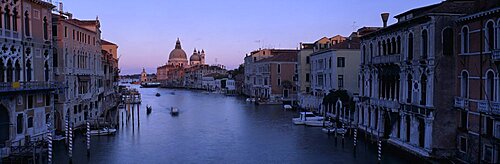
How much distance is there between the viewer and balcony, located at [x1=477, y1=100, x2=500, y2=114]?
36.4 feet

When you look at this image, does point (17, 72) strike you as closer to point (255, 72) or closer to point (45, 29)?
point (45, 29)

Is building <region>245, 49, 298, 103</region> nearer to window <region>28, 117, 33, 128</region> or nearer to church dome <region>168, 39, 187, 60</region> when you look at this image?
window <region>28, 117, 33, 128</region>

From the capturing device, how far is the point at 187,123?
1042 inches

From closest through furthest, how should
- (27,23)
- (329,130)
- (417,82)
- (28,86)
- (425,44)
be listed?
1. (425,44)
2. (417,82)
3. (28,86)
4. (27,23)
5. (329,130)

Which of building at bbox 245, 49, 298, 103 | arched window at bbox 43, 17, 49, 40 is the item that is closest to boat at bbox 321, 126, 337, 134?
arched window at bbox 43, 17, 49, 40

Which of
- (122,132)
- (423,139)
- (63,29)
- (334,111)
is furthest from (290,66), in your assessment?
(423,139)

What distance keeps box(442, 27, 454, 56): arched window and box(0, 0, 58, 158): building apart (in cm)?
1220

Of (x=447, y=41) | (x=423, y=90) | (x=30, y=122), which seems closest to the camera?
(x=447, y=41)

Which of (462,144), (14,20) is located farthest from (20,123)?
(462,144)

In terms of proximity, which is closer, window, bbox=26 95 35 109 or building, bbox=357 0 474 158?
building, bbox=357 0 474 158

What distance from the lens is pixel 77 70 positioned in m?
21.0

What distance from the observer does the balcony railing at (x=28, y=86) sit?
1375 cm

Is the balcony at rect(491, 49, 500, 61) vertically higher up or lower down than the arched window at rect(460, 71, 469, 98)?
higher up

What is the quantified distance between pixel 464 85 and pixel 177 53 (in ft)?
357
